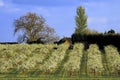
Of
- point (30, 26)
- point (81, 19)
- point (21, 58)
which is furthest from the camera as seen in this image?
point (81, 19)

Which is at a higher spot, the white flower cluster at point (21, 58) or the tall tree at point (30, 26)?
the tall tree at point (30, 26)

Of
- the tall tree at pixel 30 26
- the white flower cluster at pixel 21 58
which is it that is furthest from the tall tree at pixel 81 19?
the white flower cluster at pixel 21 58

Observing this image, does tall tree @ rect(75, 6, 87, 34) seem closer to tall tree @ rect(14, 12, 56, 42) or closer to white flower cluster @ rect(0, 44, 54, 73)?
tall tree @ rect(14, 12, 56, 42)

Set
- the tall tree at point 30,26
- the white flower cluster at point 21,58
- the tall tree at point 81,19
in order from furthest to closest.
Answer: the tall tree at point 81,19 < the tall tree at point 30,26 < the white flower cluster at point 21,58

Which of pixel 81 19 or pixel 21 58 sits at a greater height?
pixel 81 19

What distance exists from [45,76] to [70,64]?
3.76m

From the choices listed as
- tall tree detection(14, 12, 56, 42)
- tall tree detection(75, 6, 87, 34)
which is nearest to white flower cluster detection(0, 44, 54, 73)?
tall tree detection(14, 12, 56, 42)

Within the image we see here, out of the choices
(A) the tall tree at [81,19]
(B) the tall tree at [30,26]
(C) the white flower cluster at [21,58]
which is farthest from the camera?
(A) the tall tree at [81,19]

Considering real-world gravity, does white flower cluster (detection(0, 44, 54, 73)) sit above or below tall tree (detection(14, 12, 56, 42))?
below

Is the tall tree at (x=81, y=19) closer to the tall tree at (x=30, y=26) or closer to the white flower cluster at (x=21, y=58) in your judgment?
the tall tree at (x=30, y=26)

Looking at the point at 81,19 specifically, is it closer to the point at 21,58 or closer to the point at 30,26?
the point at 30,26

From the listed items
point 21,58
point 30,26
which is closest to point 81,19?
point 30,26

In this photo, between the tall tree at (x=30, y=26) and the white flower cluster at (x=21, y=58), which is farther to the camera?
the tall tree at (x=30, y=26)

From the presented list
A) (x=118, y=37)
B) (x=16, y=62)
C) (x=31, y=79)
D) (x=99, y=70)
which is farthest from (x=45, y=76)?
(x=118, y=37)
